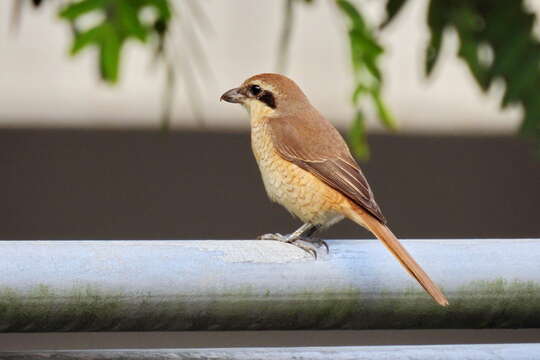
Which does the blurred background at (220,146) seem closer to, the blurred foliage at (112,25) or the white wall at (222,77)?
the white wall at (222,77)

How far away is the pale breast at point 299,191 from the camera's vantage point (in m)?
3.58

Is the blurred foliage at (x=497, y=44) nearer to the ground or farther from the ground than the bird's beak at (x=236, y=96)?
farther from the ground

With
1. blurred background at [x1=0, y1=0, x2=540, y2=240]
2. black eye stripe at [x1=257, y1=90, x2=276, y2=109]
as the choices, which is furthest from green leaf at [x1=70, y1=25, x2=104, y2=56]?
blurred background at [x1=0, y1=0, x2=540, y2=240]

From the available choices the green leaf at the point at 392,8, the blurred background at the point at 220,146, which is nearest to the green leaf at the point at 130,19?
the green leaf at the point at 392,8

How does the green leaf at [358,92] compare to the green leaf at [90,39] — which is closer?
the green leaf at [90,39]

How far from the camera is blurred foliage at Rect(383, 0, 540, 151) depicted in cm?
294

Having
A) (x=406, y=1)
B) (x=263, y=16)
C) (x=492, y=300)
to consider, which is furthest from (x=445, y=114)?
(x=492, y=300)

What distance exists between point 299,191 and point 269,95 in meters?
0.46

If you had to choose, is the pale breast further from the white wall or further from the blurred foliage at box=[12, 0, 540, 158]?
the white wall

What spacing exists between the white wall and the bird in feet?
11.4

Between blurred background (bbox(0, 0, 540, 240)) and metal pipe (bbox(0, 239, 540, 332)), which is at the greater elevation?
metal pipe (bbox(0, 239, 540, 332))

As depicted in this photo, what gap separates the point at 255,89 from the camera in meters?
3.96

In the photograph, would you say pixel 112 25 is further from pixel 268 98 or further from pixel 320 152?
pixel 268 98

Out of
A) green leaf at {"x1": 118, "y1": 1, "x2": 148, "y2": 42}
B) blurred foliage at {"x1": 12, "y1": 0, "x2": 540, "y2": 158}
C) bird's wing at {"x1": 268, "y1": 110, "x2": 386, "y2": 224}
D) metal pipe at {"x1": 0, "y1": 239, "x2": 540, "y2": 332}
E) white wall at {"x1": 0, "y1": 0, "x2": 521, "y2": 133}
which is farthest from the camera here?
white wall at {"x1": 0, "y1": 0, "x2": 521, "y2": 133}
